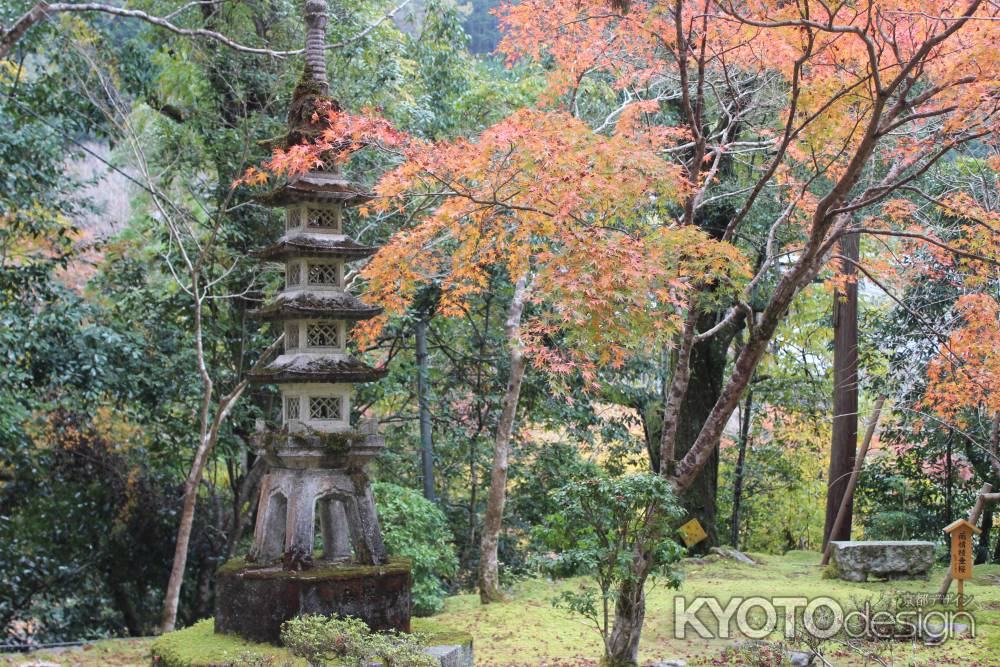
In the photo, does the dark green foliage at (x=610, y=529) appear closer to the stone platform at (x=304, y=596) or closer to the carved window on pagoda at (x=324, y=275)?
the stone platform at (x=304, y=596)

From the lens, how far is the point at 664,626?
9.24m

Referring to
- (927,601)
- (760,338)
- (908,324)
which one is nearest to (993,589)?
(927,601)

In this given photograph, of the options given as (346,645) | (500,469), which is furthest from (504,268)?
(346,645)

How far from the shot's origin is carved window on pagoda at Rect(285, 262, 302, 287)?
7320 millimetres

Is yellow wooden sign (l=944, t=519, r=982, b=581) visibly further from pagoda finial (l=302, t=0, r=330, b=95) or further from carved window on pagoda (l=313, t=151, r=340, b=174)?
pagoda finial (l=302, t=0, r=330, b=95)

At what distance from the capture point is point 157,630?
11758mm

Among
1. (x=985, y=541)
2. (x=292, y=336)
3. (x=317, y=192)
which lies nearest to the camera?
(x=317, y=192)

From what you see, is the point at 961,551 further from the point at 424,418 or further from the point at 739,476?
the point at 739,476

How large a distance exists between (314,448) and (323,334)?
97 centimetres

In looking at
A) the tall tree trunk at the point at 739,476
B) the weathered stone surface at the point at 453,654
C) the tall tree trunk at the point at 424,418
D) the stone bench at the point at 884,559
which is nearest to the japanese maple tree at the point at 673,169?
the weathered stone surface at the point at 453,654

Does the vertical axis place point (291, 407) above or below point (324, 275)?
below

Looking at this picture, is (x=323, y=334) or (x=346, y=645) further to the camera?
(x=323, y=334)

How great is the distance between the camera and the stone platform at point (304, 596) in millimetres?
6562

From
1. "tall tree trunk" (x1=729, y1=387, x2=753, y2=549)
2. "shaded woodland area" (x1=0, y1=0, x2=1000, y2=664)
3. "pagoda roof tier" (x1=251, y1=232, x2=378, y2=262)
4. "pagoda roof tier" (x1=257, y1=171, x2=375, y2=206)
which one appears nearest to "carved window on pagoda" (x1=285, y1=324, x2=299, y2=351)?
"pagoda roof tier" (x1=251, y1=232, x2=378, y2=262)
